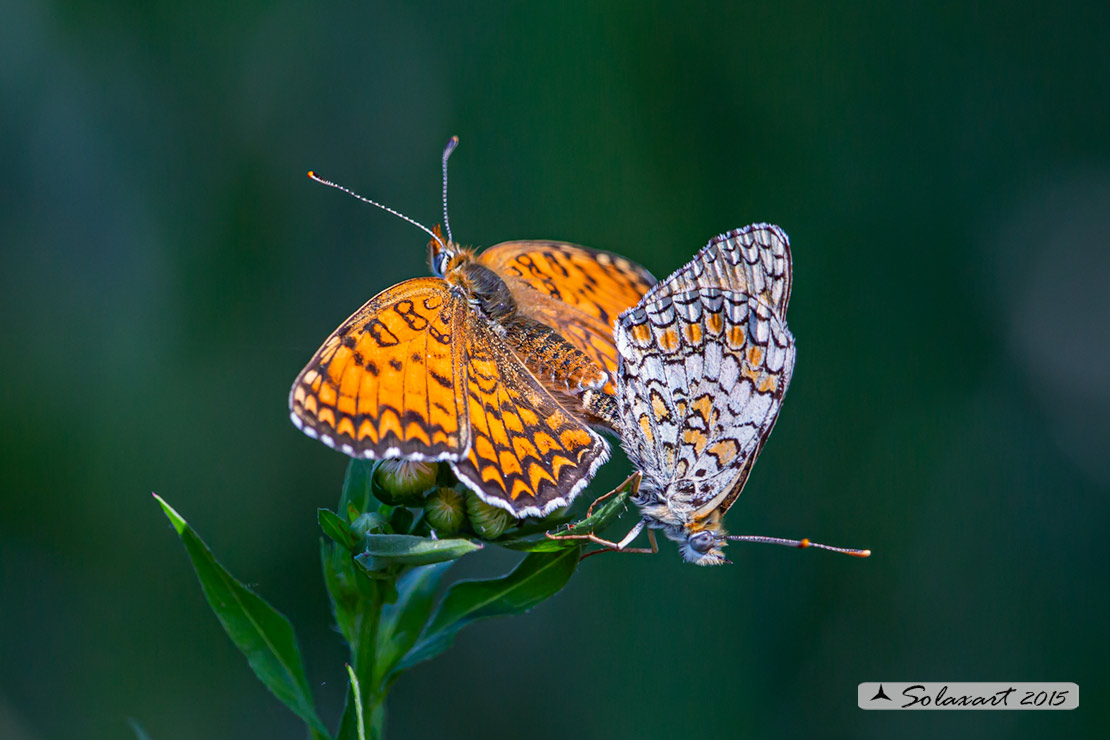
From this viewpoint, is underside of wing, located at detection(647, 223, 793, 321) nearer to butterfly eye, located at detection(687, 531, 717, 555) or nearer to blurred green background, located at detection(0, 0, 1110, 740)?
butterfly eye, located at detection(687, 531, 717, 555)

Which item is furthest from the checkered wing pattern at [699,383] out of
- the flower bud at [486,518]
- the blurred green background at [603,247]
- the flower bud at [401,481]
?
the blurred green background at [603,247]

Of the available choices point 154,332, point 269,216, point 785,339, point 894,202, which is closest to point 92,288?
point 154,332

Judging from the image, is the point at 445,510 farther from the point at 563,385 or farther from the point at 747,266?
the point at 747,266

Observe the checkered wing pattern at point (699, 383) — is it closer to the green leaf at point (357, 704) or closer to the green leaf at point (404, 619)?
the green leaf at point (404, 619)

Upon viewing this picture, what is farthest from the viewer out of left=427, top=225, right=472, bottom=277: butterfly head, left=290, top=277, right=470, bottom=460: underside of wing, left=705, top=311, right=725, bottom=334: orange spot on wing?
left=427, top=225, right=472, bottom=277: butterfly head

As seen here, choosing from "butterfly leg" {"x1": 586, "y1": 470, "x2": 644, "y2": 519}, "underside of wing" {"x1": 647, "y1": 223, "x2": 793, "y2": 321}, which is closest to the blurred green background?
"underside of wing" {"x1": 647, "y1": 223, "x2": 793, "y2": 321}

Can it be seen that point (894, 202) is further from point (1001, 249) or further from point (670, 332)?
point (670, 332)
